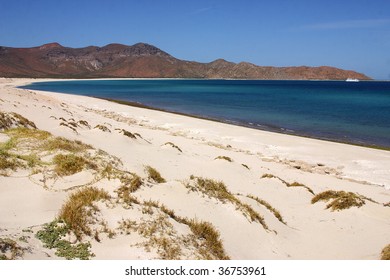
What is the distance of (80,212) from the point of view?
5.74 m

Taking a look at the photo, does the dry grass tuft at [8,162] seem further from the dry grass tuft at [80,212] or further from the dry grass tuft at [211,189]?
the dry grass tuft at [211,189]

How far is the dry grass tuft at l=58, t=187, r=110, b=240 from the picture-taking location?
5.41 metres

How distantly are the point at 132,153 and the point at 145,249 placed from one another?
34.5ft

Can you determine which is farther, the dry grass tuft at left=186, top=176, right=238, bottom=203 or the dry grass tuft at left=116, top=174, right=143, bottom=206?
the dry grass tuft at left=186, top=176, right=238, bottom=203

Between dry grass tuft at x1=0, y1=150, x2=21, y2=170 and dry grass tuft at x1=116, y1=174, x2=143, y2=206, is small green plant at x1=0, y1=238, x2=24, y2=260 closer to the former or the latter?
dry grass tuft at x1=116, y1=174, x2=143, y2=206

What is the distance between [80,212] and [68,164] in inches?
132

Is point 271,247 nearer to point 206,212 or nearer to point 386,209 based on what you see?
point 206,212

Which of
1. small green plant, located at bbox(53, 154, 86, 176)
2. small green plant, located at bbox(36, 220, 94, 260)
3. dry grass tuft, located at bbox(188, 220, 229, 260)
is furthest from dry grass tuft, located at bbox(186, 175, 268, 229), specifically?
small green plant, located at bbox(36, 220, 94, 260)

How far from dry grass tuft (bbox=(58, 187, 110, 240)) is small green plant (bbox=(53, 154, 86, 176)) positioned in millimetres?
2142

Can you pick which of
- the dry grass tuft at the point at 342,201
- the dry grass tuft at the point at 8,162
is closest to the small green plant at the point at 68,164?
the dry grass tuft at the point at 8,162

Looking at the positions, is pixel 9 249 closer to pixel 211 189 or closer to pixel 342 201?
pixel 211 189

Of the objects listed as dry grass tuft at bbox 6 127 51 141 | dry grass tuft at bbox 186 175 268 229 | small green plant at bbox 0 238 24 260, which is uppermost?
dry grass tuft at bbox 6 127 51 141
